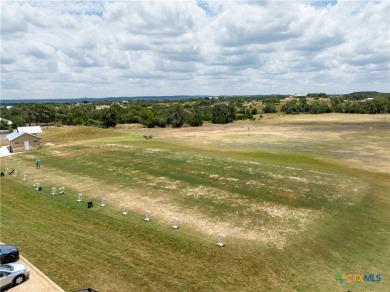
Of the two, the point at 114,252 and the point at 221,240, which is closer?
the point at 114,252

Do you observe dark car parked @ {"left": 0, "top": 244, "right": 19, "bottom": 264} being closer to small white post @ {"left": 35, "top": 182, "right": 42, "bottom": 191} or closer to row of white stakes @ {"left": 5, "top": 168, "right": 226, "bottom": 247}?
row of white stakes @ {"left": 5, "top": 168, "right": 226, "bottom": 247}

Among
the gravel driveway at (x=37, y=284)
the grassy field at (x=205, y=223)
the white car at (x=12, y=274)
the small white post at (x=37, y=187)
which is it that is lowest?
the small white post at (x=37, y=187)

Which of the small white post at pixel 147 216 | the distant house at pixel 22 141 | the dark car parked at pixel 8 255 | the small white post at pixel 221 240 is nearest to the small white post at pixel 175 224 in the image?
the small white post at pixel 147 216

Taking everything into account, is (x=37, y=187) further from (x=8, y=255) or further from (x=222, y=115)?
(x=222, y=115)

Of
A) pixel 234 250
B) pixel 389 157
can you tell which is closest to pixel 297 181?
pixel 234 250

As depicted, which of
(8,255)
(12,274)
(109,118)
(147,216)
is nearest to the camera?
(12,274)

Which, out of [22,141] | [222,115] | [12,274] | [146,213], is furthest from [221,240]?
[222,115]

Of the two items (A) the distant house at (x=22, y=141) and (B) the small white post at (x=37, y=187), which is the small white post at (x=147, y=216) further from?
(A) the distant house at (x=22, y=141)
